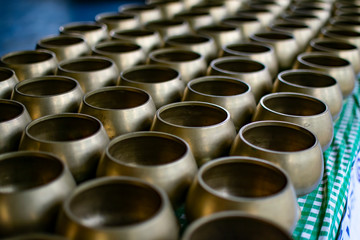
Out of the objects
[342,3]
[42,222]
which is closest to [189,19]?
[342,3]

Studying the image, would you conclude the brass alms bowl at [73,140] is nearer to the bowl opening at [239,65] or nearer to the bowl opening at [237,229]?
the bowl opening at [237,229]

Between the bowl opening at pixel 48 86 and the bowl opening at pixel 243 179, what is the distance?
1.46 ft

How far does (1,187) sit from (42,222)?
0.16m

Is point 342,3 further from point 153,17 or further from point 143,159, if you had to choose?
point 143,159

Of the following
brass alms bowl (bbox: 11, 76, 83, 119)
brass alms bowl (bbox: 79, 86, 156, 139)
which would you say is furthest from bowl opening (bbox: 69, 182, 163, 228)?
brass alms bowl (bbox: 11, 76, 83, 119)

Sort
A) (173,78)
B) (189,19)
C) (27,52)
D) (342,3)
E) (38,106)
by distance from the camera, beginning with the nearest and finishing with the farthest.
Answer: (38,106) < (173,78) < (27,52) < (189,19) < (342,3)

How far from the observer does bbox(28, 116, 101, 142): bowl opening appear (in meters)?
0.80

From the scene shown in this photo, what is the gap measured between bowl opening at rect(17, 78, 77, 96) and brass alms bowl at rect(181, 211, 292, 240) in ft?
1.84

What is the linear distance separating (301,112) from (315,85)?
0.62ft

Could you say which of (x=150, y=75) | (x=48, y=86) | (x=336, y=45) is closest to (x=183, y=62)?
(x=150, y=75)

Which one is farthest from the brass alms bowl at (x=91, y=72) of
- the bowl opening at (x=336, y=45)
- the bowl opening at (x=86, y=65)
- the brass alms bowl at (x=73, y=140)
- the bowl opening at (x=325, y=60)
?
the bowl opening at (x=336, y=45)

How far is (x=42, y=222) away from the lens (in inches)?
22.5

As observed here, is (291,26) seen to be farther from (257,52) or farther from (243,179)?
(243,179)

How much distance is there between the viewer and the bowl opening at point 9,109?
2.74 ft
